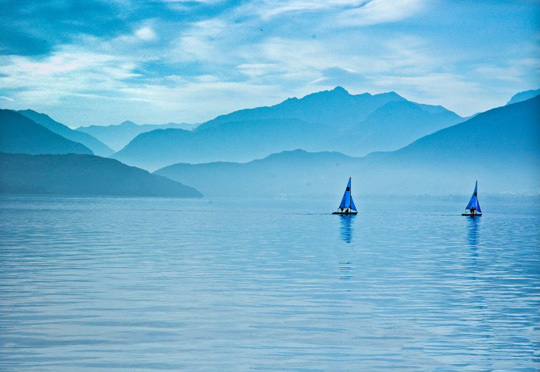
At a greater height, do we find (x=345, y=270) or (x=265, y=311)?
(x=265, y=311)

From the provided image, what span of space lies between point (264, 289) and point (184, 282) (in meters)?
5.65

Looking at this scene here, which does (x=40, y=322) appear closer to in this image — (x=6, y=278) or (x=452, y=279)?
(x=6, y=278)

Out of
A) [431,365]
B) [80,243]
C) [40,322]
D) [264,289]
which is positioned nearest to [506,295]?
[264,289]

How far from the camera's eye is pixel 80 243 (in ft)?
253

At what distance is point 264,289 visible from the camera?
4247 centimetres

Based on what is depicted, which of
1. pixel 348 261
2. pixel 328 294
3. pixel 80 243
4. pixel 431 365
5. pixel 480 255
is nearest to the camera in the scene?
pixel 431 365

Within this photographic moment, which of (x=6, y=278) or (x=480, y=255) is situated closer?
(x=6, y=278)

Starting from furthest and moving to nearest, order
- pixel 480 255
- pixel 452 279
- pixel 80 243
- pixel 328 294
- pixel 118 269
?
pixel 80 243 → pixel 480 255 → pixel 118 269 → pixel 452 279 → pixel 328 294

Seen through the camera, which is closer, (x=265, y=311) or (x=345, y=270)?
(x=265, y=311)

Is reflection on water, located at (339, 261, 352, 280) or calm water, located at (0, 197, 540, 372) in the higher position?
calm water, located at (0, 197, 540, 372)

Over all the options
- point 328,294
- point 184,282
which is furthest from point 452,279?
point 184,282

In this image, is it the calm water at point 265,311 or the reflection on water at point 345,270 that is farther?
the reflection on water at point 345,270

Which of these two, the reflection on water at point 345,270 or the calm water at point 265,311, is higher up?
the calm water at point 265,311

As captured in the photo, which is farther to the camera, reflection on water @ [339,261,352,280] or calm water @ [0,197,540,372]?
reflection on water @ [339,261,352,280]
